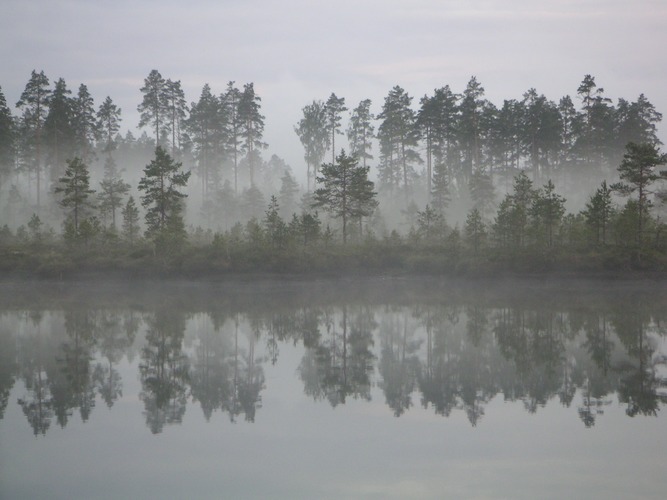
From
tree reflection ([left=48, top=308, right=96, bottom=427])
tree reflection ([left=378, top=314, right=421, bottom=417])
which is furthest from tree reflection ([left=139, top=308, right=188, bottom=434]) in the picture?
tree reflection ([left=378, top=314, right=421, bottom=417])

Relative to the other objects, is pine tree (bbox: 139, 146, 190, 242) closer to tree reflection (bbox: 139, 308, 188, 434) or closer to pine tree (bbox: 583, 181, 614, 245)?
tree reflection (bbox: 139, 308, 188, 434)

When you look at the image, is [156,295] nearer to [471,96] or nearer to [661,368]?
[661,368]

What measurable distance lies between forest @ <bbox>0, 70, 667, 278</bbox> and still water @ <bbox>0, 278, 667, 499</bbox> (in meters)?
17.1

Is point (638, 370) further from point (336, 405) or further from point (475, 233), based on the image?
point (475, 233)

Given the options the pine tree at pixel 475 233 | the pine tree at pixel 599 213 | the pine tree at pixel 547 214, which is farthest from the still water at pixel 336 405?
the pine tree at pixel 475 233

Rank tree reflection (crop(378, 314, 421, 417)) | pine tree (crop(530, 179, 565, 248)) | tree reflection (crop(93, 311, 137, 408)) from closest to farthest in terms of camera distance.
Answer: tree reflection (crop(378, 314, 421, 417)) → tree reflection (crop(93, 311, 137, 408)) → pine tree (crop(530, 179, 565, 248))

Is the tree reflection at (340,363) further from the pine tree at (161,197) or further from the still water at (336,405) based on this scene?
the pine tree at (161,197)

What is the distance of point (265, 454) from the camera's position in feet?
35.1

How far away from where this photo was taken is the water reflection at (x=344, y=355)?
14031mm

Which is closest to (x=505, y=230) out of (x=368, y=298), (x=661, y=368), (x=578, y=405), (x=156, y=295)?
(x=368, y=298)

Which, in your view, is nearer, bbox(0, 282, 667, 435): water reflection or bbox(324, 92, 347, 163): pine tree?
bbox(0, 282, 667, 435): water reflection

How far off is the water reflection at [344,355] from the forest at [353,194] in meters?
13.7

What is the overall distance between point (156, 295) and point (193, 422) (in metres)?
26.6

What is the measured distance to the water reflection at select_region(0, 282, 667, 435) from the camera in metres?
14.0
